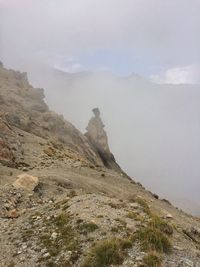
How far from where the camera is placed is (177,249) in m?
20.3

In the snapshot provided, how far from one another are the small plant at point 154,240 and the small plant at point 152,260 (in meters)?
0.63

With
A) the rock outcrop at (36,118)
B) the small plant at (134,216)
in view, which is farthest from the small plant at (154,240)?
the rock outcrop at (36,118)

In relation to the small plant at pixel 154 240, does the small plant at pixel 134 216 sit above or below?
above

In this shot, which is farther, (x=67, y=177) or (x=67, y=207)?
(x=67, y=177)

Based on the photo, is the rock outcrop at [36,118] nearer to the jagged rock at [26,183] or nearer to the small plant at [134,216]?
the jagged rock at [26,183]

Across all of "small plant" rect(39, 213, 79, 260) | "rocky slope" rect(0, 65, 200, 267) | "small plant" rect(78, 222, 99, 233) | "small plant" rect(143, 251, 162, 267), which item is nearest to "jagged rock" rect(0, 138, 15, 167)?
"rocky slope" rect(0, 65, 200, 267)

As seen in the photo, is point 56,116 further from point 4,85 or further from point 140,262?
point 140,262

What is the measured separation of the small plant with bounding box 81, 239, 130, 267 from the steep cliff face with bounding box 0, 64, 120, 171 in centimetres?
4810

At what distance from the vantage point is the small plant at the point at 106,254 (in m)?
18.8

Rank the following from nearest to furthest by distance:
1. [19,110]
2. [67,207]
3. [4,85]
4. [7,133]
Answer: [67,207] → [7,133] → [19,110] → [4,85]

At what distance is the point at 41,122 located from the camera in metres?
95.2

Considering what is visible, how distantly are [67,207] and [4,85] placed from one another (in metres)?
91.7

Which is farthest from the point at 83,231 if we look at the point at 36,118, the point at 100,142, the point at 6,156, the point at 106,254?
the point at 100,142

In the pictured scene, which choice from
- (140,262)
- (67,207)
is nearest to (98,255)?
(140,262)
